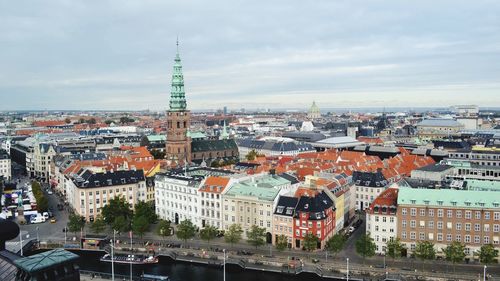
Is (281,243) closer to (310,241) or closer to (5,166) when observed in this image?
(310,241)

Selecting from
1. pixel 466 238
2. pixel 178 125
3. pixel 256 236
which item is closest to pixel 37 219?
pixel 256 236

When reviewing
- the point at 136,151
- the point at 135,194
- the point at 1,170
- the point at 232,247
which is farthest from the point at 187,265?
the point at 1,170

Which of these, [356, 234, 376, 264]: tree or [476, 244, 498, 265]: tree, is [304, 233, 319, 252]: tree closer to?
[356, 234, 376, 264]: tree

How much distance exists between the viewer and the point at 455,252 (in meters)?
72.2

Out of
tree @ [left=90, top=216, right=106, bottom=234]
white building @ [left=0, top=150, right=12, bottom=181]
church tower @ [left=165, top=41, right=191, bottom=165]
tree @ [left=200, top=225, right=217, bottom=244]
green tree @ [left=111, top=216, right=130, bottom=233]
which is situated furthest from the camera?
white building @ [left=0, top=150, right=12, bottom=181]

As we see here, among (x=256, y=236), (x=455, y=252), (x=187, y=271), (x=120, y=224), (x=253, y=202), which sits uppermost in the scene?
(x=253, y=202)

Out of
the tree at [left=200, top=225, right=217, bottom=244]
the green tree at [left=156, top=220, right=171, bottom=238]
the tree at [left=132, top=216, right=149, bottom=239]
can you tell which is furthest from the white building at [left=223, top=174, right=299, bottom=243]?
the tree at [left=132, top=216, right=149, bottom=239]

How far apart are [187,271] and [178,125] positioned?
88.7 m

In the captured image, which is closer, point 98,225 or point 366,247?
point 366,247

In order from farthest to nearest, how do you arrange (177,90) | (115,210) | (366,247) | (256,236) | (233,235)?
(177,90) < (115,210) < (233,235) < (256,236) < (366,247)

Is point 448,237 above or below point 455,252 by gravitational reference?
above

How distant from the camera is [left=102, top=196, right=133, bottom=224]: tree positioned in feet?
318

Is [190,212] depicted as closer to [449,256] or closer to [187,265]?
[187,265]

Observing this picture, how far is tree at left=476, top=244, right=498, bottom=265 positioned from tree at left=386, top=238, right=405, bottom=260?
452 inches
